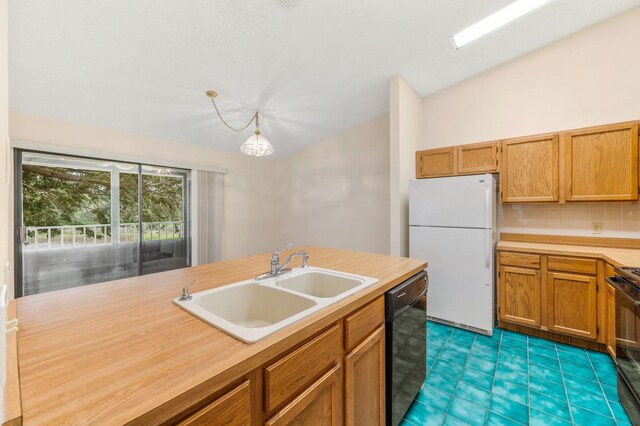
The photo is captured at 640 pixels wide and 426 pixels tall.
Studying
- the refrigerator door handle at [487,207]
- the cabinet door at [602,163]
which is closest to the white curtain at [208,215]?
the refrigerator door handle at [487,207]

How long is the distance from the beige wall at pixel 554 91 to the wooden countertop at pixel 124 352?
3.00 metres

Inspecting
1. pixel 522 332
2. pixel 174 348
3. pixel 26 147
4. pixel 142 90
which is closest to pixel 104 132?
pixel 26 147

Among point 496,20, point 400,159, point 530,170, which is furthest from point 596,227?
point 496,20

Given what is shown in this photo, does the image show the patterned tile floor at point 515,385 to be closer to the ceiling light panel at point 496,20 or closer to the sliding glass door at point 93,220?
the ceiling light panel at point 496,20

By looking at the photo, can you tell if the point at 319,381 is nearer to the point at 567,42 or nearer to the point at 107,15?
the point at 107,15

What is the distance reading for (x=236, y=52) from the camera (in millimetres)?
2330

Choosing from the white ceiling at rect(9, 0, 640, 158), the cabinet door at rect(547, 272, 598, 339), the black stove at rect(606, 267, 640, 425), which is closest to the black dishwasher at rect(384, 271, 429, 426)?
the black stove at rect(606, 267, 640, 425)

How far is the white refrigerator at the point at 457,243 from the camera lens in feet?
8.60

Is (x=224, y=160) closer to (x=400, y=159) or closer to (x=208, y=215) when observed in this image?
(x=208, y=215)

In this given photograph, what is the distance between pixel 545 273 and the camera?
249 centimetres

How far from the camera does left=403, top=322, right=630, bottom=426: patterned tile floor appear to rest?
1.64 m

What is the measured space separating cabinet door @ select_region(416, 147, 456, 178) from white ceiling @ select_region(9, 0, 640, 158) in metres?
0.88

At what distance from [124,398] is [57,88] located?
3076mm

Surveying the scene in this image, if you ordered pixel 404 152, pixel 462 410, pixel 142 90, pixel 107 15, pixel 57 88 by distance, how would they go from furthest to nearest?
pixel 404 152, pixel 142 90, pixel 57 88, pixel 107 15, pixel 462 410
